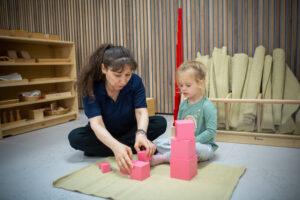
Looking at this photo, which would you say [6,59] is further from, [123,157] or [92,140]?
[123,157]

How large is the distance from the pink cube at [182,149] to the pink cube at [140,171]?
0.63 ft

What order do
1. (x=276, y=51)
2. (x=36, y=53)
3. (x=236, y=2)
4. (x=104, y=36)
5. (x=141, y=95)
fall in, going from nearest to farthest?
(x=141, y=95), (x=276, y=51), (x=236, y=2), (x=36, y=53), (x=104, y=36)

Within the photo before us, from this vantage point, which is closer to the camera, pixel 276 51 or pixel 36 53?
pixel 276 51

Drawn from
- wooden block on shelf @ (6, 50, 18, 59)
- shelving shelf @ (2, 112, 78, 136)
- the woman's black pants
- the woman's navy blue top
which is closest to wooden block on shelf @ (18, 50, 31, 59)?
wooden block on shelf @ (6, 50, 18, 59)

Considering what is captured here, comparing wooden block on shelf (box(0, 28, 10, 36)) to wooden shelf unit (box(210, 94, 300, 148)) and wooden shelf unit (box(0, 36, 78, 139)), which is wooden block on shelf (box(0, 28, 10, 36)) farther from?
wooden shelf unit (box(210, 94, 300, 148))

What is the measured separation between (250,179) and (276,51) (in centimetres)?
175

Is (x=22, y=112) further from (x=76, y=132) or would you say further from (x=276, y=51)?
(x=276, y=51)

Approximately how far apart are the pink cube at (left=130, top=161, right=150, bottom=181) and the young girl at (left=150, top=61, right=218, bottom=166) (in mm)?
217

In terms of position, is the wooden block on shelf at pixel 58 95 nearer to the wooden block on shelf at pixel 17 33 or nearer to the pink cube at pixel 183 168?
the wooden block on shelf at pixel 17 33

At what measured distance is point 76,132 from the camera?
81.0 inches

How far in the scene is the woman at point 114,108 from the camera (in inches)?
63.9

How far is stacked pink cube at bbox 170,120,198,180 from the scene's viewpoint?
1475 mm

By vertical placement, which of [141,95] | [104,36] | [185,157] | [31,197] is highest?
[104,36]

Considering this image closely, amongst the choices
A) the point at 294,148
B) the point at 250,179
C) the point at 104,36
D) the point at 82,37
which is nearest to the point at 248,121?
the point at 294,148
